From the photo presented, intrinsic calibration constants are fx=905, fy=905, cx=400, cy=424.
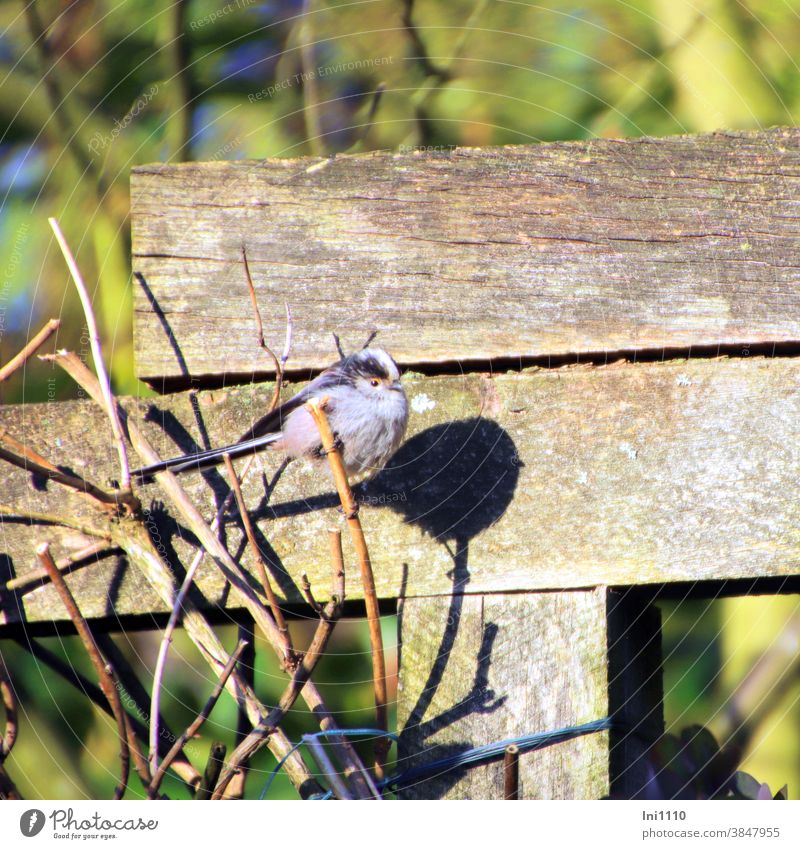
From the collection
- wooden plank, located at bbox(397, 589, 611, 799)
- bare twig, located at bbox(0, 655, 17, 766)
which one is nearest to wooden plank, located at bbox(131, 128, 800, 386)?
wooden plank, located at bbox(397, 589, 611, 799)

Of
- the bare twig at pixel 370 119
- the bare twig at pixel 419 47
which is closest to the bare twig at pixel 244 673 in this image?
the bare twig at pixel 370 119

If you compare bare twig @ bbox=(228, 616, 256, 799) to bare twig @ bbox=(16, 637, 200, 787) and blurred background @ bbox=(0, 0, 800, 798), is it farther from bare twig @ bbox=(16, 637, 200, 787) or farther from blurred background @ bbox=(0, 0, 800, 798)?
blurred background @ bbox=(0, 0, 800, 798)

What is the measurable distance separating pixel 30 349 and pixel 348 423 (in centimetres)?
57

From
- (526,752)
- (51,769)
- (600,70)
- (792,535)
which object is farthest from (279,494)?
(600,70)

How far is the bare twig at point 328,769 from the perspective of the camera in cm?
114

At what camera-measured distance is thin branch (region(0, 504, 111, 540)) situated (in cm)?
132

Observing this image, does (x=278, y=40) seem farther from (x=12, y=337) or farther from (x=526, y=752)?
(x=526, y=752)

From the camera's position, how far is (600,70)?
5.37 ft

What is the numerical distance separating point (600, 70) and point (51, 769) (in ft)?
5.40

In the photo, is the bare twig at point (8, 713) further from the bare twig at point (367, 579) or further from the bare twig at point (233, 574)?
the bare twig at point (367, 579)

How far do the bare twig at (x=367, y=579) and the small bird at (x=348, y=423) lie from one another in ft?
0.31

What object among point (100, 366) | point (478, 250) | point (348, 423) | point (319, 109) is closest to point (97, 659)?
point (100, 366)

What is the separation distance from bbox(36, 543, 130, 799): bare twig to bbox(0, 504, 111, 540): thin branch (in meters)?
0.08
